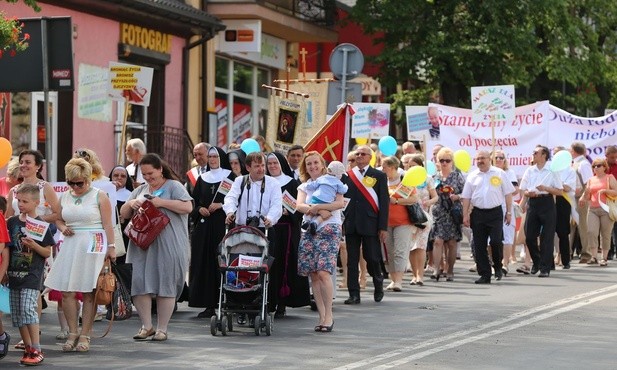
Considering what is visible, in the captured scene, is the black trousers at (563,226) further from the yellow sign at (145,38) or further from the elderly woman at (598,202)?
the yellow sign at (145,38)

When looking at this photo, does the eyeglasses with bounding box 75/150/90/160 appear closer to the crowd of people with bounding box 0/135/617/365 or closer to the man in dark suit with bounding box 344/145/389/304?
the crowd of people with bounding box 0/135/617/365

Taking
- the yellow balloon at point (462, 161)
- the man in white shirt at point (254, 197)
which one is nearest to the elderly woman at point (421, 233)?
the yellow balloon at point (462, 161)

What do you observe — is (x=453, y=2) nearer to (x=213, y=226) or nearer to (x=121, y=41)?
(x=121, y=41)

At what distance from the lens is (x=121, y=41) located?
28250mm

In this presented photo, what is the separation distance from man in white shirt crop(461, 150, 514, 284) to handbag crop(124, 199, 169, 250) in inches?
320

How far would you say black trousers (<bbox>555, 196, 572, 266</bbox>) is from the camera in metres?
24.7

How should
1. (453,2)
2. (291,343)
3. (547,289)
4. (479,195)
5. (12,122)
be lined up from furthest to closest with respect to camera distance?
(453,2)
(12,122)
(479,195)
(547,289)
(291,343)

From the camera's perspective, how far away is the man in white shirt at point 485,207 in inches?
861

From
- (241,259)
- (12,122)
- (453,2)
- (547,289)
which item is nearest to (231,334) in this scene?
(241,259)

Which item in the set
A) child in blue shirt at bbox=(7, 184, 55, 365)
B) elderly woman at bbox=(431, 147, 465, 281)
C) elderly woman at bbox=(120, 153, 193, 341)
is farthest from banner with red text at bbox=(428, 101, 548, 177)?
child in blue shirt at bbox=(7, 184, 55, 365)

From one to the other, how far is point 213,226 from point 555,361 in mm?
5168

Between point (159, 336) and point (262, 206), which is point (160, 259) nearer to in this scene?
point (159, 336)

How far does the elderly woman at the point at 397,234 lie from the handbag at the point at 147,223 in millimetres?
6466

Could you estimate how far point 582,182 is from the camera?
2630 centimetres
